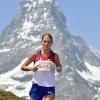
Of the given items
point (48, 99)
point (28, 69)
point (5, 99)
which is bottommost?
point (5, 99)

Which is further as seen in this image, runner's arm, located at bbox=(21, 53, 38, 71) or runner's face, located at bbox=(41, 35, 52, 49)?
runner's face, located at bbox=(41, 35, 52, 49)

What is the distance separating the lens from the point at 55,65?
11984 millimetres

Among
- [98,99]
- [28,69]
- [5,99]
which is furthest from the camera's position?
[5,99]

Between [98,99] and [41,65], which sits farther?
[98,99]

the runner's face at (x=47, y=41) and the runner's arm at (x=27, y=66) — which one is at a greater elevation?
the runner's face at (x=47, y=41)

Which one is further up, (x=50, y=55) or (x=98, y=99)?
(x=50, y=55)

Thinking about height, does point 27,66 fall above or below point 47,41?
below

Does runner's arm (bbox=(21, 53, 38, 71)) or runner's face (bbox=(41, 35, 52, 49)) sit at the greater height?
runner's face (bbox=(41, 35, 52, 49))

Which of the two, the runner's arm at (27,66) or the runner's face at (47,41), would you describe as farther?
the runner's face at (47,41)

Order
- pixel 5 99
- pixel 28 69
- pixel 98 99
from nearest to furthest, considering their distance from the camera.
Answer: pixel 28 69, pixel 98 99, pixel 5 99

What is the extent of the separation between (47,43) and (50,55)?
0.46 m

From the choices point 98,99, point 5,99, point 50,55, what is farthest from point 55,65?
point 5,99

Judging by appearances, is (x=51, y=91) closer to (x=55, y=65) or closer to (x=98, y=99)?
(x=55, y=65)

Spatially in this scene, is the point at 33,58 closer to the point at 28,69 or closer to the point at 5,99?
the point at 28,69
